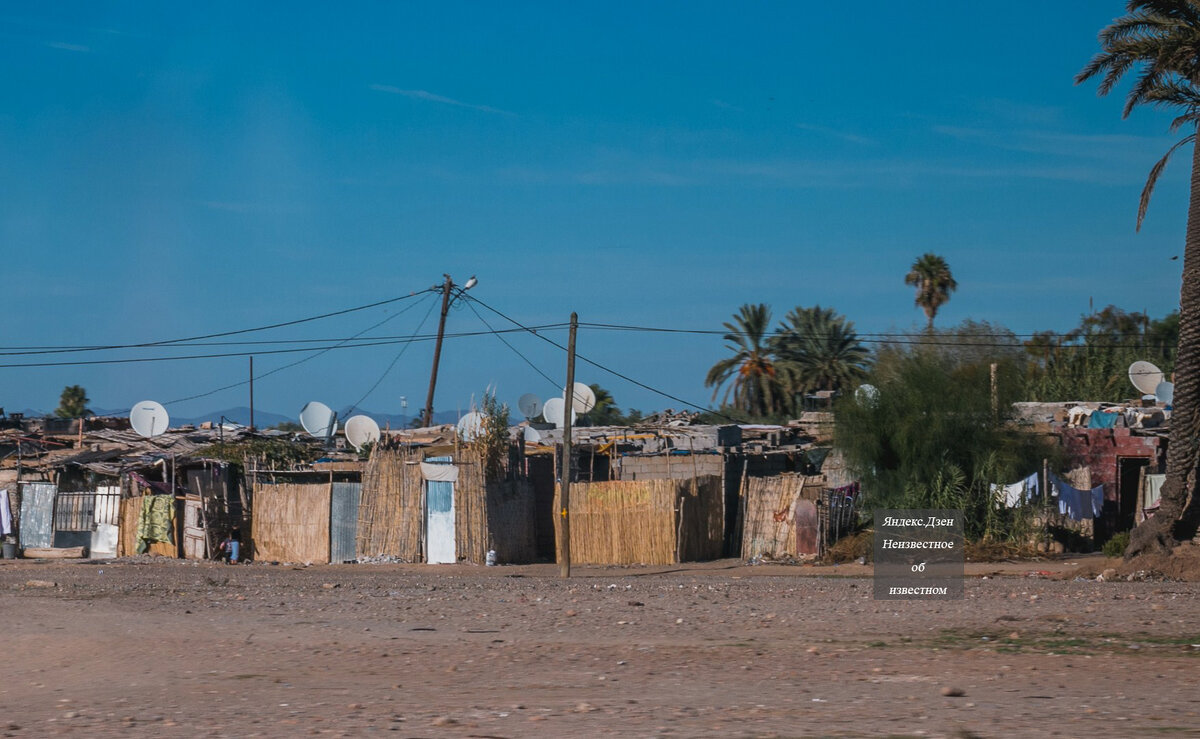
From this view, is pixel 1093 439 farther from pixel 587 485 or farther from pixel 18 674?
pixel 18 674

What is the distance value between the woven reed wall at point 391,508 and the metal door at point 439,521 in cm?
19

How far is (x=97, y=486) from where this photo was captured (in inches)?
1259

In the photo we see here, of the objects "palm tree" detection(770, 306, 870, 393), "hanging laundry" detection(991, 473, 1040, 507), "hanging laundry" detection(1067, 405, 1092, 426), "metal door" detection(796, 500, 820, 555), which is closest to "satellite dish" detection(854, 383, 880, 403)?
"metal door" detection(796, 500, 820, 555)

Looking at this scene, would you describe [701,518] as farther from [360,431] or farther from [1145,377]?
[1145,377]

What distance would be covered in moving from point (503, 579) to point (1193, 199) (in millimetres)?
14522

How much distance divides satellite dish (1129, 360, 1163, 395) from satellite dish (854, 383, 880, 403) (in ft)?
35.8

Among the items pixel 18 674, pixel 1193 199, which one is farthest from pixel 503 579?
pixel 1193 199

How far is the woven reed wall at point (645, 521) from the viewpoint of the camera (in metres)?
27.2

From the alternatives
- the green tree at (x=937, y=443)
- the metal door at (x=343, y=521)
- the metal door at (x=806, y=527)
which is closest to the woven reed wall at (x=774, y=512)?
the metal door at (x=806, y=527)

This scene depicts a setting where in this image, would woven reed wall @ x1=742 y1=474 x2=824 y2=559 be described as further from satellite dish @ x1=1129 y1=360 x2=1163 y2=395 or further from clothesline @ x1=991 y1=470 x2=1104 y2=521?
satellite dish @ x1=1129 y1=360 x2=1163 y2=395

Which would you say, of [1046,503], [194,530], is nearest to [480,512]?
[194,530]

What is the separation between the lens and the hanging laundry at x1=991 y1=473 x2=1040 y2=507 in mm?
27231

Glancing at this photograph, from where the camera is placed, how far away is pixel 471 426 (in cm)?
2945

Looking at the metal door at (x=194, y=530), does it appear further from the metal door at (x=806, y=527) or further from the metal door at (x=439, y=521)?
the metal door at (x=806, y=527)
